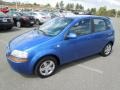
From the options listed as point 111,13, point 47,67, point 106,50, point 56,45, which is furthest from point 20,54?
point 111,13

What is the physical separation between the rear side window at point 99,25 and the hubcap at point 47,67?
1.93 meters

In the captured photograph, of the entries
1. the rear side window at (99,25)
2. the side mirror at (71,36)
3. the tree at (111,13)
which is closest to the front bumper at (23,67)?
the side mirror at (71,36)

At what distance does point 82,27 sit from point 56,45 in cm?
116

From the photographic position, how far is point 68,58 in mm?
4613

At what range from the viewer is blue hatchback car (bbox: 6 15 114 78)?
3912 millimetres

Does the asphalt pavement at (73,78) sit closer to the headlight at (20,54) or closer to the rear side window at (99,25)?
the headlight at (20,54)

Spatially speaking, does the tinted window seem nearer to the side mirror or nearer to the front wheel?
the side mirror

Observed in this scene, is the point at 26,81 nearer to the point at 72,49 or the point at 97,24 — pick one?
the point at 72,49

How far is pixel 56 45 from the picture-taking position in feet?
13.8

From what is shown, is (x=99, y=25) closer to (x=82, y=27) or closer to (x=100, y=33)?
(x=100, y=33)

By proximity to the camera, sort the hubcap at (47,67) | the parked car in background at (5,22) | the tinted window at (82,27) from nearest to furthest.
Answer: the hubcap at (47,67) < the tinted window at (82,27) < the parked car in background at (5,22)

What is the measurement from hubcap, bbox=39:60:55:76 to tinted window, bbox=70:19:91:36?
107 centimetres

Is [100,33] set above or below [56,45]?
above

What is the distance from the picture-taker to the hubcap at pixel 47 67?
420cm
